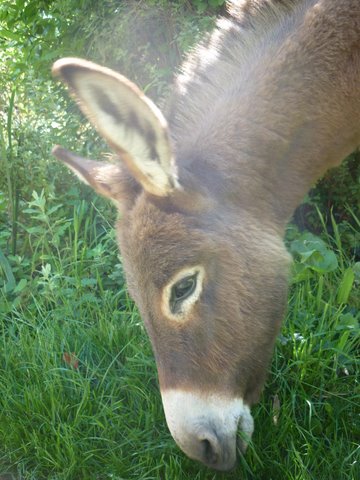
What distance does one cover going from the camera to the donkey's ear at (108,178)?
2447 mm

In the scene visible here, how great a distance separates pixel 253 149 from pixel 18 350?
5.83ft

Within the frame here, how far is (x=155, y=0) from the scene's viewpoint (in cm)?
422

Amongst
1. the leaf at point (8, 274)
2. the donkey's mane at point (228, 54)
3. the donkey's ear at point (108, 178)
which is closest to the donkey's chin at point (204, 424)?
the donkey's ear at point (108, 178)

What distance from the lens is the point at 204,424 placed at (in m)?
2.26

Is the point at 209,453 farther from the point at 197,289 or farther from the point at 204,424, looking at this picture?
the point at 197,289

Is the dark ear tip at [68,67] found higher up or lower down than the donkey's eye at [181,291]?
higher up

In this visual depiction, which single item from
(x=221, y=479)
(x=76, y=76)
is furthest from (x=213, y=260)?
(x=221, y=479)

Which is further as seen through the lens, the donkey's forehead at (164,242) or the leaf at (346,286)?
the leaf at (346,286)

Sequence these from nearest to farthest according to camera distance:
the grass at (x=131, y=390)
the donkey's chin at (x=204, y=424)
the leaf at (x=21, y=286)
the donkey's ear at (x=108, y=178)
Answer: the donkey's chin at (x=204, y=424) → the donkey's ear at (x=108, y=178) → the grass at (x=131, y=390) → the leaf at (x=21, y=286)

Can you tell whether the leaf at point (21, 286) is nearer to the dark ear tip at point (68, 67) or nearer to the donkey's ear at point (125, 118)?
the donkey's ear at point (125, 118)

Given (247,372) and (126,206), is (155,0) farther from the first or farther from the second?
(247,372)

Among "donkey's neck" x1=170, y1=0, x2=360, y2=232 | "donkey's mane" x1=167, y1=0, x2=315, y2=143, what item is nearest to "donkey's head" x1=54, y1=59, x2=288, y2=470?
"donkey's neck" x1=170, y1=0, x2=360, y2=232

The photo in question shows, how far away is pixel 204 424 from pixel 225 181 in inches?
34.7

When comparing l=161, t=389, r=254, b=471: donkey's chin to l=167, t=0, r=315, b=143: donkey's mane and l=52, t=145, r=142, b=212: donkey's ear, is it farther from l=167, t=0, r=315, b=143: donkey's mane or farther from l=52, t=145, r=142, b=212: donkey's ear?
l=167, t=0, r=315, b=143: donkey's mane
